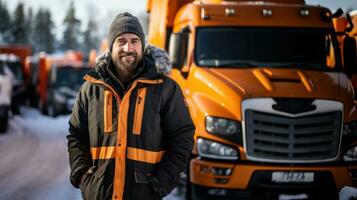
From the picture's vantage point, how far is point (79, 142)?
323 centimetres

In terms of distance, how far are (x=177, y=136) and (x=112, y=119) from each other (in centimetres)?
40

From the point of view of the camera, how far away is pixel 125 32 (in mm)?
3139

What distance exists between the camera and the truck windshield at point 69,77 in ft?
62.6

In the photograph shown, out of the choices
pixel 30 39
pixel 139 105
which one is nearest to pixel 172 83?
pixel 139 105

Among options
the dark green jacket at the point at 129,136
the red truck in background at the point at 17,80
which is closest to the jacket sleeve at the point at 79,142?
the dark green jacket at the point at 129,136

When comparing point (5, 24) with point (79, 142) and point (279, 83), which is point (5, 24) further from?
point (79, 142)

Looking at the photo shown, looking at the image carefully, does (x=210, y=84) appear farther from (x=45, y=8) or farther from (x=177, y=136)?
(x=45, y=8)

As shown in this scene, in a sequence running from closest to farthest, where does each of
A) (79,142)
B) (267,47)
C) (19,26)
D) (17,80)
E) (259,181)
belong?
(79,142) < (259,181) < (267,47) < (17,80) < (19,26)

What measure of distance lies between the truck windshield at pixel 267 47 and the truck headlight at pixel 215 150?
1.18 meters

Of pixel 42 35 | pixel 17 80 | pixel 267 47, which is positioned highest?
pixel 42 35

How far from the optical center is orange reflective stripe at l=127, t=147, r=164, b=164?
3.03 meters

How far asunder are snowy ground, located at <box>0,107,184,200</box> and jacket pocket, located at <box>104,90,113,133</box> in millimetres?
4014

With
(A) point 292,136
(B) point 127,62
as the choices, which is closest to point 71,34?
(A) point 292,136

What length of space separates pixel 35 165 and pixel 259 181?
518 centimetres
